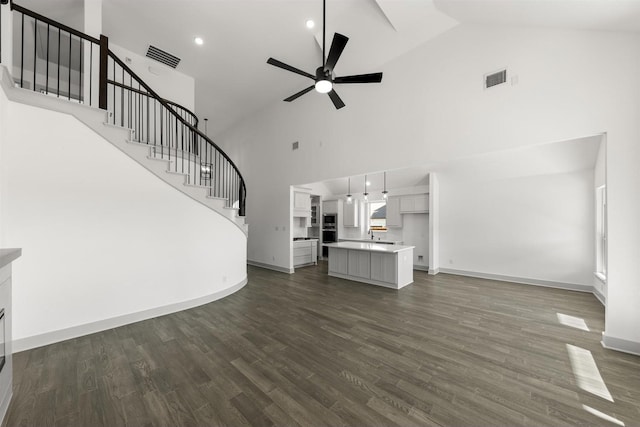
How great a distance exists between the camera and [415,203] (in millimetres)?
7414

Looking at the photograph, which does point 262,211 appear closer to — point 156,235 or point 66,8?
point 156,235

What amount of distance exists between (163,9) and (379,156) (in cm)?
491

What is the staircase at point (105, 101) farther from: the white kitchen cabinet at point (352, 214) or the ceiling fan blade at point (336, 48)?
the white kitchen cabinet at point (352, 214)

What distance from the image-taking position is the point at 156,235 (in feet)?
12.1

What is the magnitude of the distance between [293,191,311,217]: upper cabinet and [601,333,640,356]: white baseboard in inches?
254

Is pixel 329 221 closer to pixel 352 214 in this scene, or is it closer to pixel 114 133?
pixel 352 214

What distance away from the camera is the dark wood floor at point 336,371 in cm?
182

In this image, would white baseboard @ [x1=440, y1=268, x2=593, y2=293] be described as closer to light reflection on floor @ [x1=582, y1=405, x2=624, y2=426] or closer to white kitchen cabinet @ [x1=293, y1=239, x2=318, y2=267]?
white kitchen cabinet @ [x1=293, y1=239, x2=318, y2=267]

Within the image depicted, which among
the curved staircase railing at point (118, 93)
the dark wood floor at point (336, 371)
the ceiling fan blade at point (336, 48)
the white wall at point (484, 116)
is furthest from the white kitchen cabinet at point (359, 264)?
the ceiling fan blade at point (336, 48)

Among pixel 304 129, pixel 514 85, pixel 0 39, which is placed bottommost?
pixel 0 39

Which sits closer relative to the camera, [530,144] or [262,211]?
[530,144]

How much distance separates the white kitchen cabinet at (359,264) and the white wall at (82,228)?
351 centimetres

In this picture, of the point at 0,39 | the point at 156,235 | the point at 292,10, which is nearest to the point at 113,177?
the point at 156,235

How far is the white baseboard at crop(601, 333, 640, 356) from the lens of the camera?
270cm
